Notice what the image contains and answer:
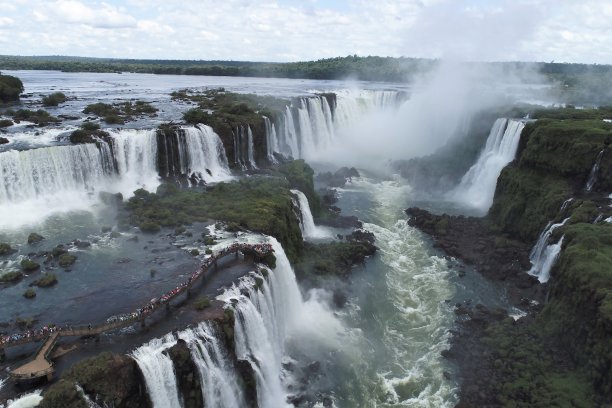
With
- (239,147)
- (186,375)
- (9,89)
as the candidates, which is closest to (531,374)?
(186,375)

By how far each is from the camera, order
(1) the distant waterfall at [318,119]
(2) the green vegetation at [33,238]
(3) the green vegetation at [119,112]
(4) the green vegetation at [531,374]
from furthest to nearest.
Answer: (1) the distant waterfall at [318,119] → (3) the green vegetation at [119,112] → (2) the green vegetation at [33,238] → (4) the green vegetation at [531,374]

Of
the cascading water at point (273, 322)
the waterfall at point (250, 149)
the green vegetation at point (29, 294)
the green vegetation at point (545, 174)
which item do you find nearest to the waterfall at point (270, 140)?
the waterfall at point (250, 149)

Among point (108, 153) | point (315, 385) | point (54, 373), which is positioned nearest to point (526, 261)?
point (315, 385)

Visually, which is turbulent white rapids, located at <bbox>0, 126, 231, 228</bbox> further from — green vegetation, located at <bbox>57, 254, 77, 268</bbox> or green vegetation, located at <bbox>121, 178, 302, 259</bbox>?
green vegetation, located at <bbox>57, 254, 77, 268</bbox>

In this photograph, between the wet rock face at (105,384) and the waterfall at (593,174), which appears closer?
the wet rock face at (105,384)

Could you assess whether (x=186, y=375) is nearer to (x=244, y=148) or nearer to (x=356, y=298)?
(x=356, y=298)

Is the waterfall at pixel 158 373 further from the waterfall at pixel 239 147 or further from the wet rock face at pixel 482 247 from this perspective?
the waterfall at pixel 239 147

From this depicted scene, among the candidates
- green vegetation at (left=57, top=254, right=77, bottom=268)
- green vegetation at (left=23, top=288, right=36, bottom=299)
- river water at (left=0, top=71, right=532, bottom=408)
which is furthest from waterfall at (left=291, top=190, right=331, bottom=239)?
green vegetation at (left=23, top=288, right=36, bottom=299)

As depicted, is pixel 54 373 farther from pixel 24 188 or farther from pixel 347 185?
pixel 347 185

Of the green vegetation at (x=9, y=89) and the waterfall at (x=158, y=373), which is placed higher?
the green vegetation at (x=9, y=89)
